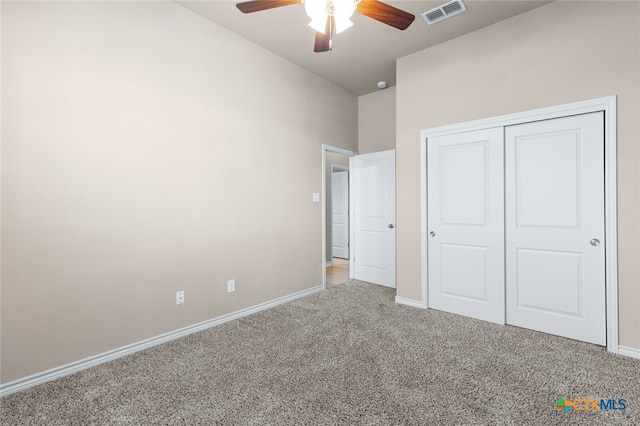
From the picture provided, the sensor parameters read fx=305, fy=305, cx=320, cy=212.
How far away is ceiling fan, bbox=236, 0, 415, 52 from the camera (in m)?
1.71

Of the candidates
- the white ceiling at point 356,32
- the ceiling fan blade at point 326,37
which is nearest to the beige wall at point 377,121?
the white ceiling at point 356,32

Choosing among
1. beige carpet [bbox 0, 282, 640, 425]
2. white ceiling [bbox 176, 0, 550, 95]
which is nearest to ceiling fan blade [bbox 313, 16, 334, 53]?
white ceiling [bbox 176, 0, 550, 95]

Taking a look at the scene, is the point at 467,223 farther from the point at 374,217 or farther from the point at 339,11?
the point at 339,11

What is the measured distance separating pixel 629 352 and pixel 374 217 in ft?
9.39

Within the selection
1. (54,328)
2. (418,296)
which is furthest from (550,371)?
(54,328)

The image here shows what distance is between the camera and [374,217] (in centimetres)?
452

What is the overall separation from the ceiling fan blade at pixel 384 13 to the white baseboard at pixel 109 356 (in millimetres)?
2841

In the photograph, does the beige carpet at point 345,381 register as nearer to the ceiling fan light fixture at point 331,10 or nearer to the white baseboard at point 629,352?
the white baseboard at point 629,352

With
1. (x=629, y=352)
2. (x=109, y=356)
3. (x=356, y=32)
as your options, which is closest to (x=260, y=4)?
(x=356, y=32)

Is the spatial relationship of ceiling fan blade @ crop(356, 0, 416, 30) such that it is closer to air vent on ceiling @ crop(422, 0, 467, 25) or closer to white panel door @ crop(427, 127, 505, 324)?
air vent on ceiling @ crop(422, 0, 467, 25)

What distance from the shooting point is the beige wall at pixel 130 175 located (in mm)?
1947

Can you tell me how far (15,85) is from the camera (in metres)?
1.90

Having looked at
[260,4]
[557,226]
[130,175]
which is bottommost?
[557,226]

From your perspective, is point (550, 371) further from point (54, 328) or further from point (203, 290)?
point (54, 328)
